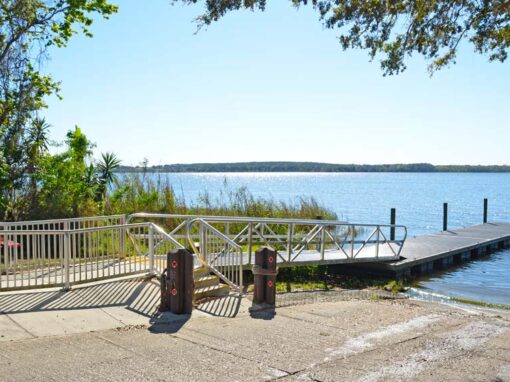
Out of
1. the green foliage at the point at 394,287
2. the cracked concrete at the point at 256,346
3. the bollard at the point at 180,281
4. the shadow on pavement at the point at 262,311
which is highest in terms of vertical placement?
the bollard at the point at 180,281

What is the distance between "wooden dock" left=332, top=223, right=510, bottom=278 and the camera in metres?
17.5

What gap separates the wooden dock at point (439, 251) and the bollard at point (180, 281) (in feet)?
30.6

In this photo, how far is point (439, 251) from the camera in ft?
68.9

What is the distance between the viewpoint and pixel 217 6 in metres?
10.4

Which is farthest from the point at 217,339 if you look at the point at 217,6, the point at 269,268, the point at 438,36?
the point at 438,36

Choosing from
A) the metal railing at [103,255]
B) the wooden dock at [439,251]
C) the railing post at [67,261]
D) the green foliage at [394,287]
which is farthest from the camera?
the wooden dock at [439,251]

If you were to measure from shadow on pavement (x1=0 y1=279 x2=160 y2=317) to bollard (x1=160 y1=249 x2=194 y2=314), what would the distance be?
0.39m

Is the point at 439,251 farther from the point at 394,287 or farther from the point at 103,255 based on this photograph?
the point at 103,255

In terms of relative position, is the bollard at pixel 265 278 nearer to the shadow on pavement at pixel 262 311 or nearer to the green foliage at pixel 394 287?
the shadow on pavement at pixel 262 311

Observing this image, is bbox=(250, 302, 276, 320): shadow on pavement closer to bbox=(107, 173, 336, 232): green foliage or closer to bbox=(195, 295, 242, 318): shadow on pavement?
bbox=(195, 295, 242, 318): shadow on pavement

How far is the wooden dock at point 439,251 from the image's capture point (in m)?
17.5

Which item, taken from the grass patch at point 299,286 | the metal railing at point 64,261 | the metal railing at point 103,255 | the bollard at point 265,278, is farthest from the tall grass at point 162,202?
the bollard at point 265,278

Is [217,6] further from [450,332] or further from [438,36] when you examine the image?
[450,332]

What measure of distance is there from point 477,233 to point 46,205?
20.9 meters
